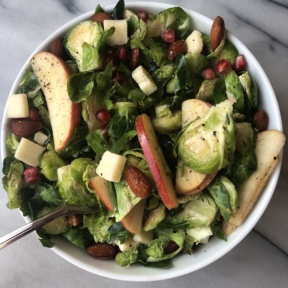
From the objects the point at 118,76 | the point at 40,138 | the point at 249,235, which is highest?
the point at 118,76

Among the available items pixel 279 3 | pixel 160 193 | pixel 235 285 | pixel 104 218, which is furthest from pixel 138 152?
pixel 279 3

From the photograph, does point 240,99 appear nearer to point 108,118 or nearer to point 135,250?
point 108,118

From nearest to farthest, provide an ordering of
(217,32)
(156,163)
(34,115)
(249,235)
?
(156,163) < (217,32) < (34,115) < (249,235)

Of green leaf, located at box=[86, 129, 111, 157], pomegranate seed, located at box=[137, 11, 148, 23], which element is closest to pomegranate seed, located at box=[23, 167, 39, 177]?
green leaf, located at box=[86, 129, 111, 157]

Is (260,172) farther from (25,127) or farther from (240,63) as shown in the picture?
(25,127)

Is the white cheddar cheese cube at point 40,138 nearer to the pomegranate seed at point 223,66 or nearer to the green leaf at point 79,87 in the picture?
the green leaf at point 79,87

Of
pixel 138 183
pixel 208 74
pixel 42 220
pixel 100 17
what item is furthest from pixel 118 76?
pixel 42 220

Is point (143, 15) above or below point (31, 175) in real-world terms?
above
